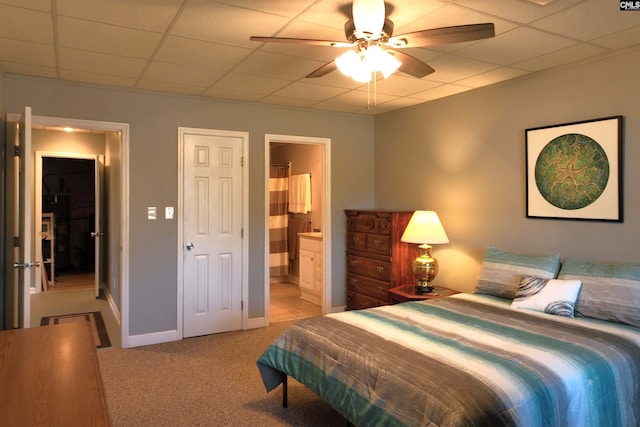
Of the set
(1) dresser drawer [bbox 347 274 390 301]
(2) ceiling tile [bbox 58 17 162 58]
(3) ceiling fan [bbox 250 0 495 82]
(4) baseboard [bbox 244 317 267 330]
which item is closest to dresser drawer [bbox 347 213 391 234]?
(1) dresser drawer [bbox 347 274 390 301]

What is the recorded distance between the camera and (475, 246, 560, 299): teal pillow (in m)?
3.23

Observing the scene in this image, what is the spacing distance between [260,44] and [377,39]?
37.7 inches

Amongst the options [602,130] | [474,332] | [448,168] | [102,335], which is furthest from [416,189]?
[102,335]

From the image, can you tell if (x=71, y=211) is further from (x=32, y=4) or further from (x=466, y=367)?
(x=466, y=367)

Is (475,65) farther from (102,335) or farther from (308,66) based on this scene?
(102,335)

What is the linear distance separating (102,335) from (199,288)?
1.15m

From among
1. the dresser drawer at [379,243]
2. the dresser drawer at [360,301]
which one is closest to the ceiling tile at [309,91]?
the dresser drawer at [379,243]

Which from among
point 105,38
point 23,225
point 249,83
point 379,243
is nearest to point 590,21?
point 249,83

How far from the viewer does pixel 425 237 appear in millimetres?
4023

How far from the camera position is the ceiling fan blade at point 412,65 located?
2.44 m

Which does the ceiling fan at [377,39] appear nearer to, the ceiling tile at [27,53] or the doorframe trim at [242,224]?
the ceiling tile at [27,53]

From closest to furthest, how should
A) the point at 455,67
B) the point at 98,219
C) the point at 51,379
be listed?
the point at 51,379 < the point at 455,67 < the point at 98,219

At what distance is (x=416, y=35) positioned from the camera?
2156 mm

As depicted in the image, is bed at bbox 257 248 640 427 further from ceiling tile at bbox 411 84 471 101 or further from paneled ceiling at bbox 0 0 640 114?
ceiling tile at bbox 411 84 471 101
